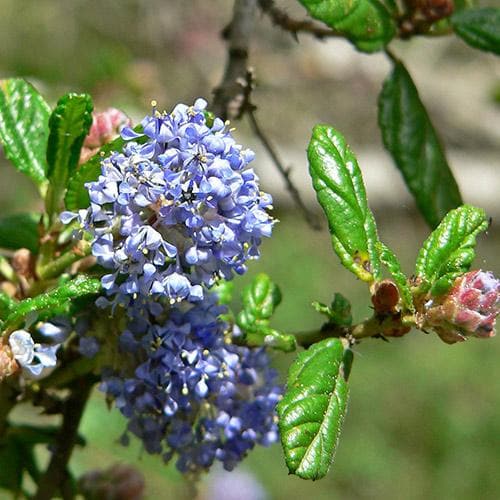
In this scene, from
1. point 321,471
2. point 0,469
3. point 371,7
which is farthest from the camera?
point 0,469

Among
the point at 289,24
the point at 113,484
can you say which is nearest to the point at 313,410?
the point at 113,484

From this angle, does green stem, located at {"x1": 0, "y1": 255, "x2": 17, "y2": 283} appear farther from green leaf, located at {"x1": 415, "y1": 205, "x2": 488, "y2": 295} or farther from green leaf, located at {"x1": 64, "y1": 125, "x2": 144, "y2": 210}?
green leaf, located at {"x1": 415, "y1": 205, "x2": 488, "y2": 295}

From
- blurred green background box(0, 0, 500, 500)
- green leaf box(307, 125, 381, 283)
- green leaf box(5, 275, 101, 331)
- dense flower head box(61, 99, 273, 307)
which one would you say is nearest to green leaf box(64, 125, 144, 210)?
dense flower head box(61, 99, 273, 307)

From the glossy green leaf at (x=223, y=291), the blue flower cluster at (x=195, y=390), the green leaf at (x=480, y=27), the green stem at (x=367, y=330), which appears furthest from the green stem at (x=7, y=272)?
the green leaf at (x=480, y=27)

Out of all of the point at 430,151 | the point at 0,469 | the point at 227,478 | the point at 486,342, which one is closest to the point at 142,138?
the point at 430,151

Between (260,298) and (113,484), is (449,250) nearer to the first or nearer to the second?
(260,298)

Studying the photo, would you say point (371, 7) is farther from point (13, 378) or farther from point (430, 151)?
point (13, 378)

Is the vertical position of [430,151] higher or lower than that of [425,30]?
lower
